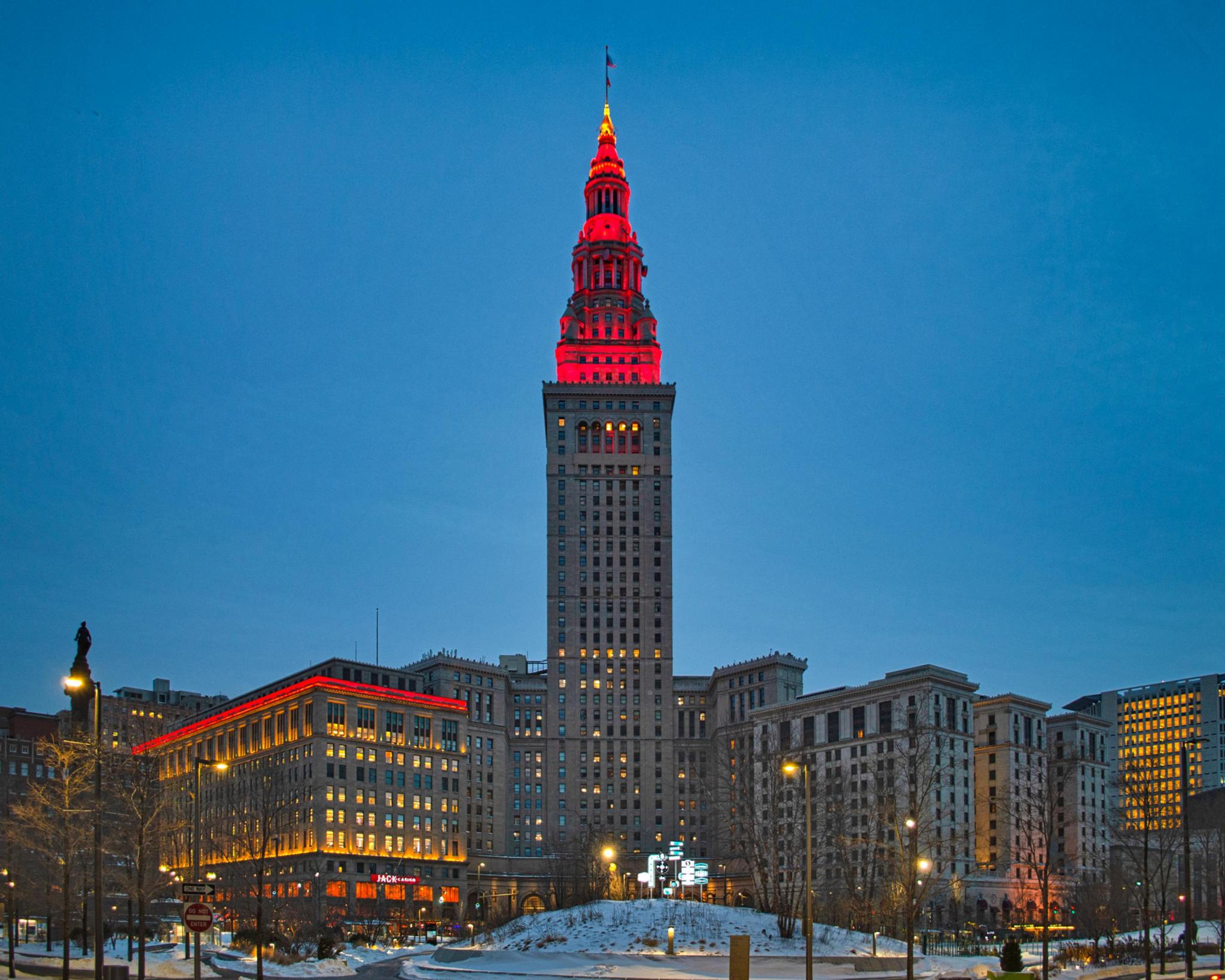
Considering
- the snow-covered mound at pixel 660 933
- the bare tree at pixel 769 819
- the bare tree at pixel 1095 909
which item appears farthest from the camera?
the bare tree at pixel 1095 909

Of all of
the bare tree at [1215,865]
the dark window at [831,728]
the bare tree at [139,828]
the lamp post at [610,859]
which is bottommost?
the lamp post at [610,859]

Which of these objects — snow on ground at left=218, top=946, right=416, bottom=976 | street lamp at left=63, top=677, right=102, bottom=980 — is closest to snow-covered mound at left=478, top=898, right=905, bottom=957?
snow on ground at left=218, top=946, right=416, bottom=976

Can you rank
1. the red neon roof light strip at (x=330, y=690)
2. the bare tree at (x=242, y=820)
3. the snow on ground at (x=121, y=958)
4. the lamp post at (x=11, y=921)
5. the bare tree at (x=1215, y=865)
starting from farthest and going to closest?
the red neon roof light strip at (x=330, y=690) < the bare tree at (x=242, y=820) < the bare tree at (x=1215, y=865) < the snow on ground at (x=121, y=958) < the lamp post at (x=11, y=921)

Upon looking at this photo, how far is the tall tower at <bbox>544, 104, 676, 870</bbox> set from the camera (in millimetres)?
188500

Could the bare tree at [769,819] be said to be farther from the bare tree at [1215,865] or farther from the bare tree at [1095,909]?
the bare tree at [1215,865]

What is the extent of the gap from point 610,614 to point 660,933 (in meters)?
119

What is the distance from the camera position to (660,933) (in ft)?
235

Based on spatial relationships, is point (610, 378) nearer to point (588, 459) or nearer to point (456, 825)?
point (588, 459)

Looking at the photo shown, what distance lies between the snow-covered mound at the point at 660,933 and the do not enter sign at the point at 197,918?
36383 mm

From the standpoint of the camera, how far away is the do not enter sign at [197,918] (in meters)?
33.2

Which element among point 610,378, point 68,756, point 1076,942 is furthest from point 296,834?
point 68,756

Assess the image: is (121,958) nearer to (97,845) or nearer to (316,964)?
(316,964)

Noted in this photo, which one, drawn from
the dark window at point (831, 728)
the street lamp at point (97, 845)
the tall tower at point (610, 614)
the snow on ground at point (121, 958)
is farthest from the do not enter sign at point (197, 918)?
the tall tower at point (610, 614)

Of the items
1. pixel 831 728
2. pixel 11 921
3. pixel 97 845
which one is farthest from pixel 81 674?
pixel 831 728
